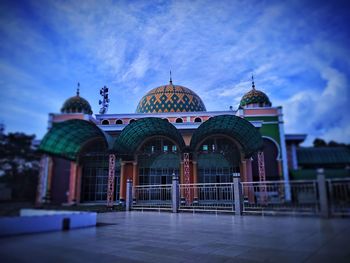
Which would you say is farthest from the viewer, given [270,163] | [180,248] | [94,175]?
[270,163]

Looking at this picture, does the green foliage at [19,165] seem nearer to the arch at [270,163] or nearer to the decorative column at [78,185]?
the decorative column at [78,185]

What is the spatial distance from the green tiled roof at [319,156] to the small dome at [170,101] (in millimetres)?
9118

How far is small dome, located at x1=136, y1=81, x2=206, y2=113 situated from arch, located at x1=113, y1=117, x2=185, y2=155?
524cm

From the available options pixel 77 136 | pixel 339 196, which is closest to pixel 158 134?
pixel 77 136

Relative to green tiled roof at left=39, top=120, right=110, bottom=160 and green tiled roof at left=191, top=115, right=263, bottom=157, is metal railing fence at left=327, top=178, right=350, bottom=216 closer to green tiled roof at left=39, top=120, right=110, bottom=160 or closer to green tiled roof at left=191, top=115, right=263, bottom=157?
green tiled roof at left=191, top=115, right=263, bottom=157

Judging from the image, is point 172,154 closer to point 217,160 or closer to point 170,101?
point 217,160

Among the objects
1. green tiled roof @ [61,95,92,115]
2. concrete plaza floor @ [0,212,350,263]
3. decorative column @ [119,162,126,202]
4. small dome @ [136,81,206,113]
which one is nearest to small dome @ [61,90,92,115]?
green tiled roof @ [61,95,92,115]

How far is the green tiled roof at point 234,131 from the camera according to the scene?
49.5ft

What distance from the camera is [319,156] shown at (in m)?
20.8

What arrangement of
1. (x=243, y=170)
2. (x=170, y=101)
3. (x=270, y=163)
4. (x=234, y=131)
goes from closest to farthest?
(x=234, y=131) < (x=243, y=170) < (x=270, y=163) < (x=170, y=101)

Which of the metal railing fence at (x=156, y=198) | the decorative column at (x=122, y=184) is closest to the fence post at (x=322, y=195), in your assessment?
the metal railing fence at (x=156, y=198)

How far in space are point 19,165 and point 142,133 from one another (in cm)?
1424

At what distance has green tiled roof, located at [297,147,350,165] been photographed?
19.4m

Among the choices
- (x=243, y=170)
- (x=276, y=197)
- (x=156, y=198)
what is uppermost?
(x=243, y=170)
